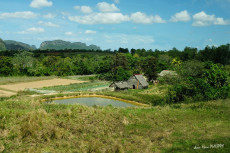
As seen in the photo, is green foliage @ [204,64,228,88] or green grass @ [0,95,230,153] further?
green foliage @ [204,64,228,88]

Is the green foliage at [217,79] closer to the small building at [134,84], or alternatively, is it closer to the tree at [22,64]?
the small building at [134,84]

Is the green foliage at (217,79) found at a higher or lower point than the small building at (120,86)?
higher

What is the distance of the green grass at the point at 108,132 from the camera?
6.58 metres

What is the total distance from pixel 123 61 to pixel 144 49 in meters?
79.2

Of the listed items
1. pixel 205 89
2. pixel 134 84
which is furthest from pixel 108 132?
pixel 134 84

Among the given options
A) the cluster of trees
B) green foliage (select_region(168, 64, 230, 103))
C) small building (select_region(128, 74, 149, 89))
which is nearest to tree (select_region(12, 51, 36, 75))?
the cluster of trees

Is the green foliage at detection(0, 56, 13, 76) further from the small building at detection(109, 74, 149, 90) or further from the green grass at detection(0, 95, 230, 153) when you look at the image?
the green grass at detection(0, 95, 230, 153)

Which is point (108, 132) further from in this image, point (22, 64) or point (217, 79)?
point (22, 64)

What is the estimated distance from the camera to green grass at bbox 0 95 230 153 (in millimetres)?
6578

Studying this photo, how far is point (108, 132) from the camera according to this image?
8203 millimetres

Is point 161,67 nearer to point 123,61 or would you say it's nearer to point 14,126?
point 123,61

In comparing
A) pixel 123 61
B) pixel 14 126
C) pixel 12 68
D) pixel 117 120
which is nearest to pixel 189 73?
pixel 123 61

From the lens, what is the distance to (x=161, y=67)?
54.5m

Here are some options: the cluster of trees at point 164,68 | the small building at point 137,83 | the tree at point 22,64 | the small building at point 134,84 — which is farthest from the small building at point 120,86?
the tree at point 22,64
